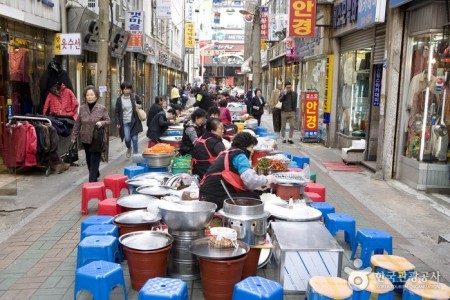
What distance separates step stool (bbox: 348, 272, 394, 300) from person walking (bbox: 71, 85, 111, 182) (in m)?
5.98

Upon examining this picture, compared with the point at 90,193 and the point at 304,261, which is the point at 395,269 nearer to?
the point at 304,261

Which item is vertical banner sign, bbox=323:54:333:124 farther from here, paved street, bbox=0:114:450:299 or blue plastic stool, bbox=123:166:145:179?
blue plastic stool, bbox=123:166:145:179

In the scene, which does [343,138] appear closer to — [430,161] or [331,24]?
[331,24]

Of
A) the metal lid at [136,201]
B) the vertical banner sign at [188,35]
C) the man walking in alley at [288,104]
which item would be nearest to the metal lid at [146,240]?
the metal lid at [136,201]

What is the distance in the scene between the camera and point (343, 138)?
1526cm

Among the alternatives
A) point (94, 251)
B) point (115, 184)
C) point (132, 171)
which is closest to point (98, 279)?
point (94, 251)

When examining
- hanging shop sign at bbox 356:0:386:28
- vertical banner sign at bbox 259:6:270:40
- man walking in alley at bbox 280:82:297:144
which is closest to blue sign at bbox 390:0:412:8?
hanging shop sign at bbox 356:0:386:28

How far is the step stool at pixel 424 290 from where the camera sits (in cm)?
420

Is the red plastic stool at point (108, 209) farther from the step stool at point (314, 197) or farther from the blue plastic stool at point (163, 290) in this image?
the step stool at point (314, 197)

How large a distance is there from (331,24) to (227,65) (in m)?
71.3

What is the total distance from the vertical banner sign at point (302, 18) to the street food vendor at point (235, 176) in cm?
1090

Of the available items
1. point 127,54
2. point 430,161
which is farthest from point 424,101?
point 127,54

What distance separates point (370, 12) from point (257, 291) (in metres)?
9.36

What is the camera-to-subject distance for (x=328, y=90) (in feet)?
53.2
